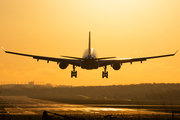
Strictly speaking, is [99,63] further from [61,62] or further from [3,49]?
[3,49]

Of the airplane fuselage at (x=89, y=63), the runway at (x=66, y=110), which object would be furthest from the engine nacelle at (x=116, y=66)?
the runway at (x=66, y=110)

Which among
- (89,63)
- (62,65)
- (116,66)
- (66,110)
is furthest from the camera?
(66,110)

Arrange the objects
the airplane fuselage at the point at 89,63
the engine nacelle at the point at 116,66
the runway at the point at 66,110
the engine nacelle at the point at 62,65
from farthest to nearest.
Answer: the runway at the point at 66,110 → the engine nacelle at the point at 62,65 → the engine nacelle at the point at 116,66 → the airplane fuselage at the point at 89,63

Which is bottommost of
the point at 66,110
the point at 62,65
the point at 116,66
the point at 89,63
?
the point at 66,110

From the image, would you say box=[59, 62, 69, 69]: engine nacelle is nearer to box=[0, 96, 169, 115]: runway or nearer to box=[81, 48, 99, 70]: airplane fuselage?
box=[81, 48, 99, 70]: airplane fuselage

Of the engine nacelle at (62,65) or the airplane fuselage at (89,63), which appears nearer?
the airplane fuselage at (89,63)

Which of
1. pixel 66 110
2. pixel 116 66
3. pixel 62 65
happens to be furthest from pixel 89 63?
pixel 66 110

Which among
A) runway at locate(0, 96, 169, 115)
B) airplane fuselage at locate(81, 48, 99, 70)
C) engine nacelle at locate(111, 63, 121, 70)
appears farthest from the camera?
runway at locate(0, 96, 169, 115)

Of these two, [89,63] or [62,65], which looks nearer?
[89,63]

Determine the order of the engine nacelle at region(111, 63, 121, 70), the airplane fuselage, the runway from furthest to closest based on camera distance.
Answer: the runway < the engine nacelle at region(111, 63, 121, 70) < the airplane fuselage

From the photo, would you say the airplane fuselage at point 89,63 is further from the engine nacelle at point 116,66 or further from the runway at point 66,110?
the runway at point 66,110

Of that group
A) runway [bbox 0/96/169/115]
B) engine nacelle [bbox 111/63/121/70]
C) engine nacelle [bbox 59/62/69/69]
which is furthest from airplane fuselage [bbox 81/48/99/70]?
runway [bbox 0/96/169/115]

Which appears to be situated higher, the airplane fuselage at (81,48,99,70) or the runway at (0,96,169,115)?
the airplane fuselage at (81,48,99,70)

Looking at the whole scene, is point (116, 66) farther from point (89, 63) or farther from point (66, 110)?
point (66, 110)
